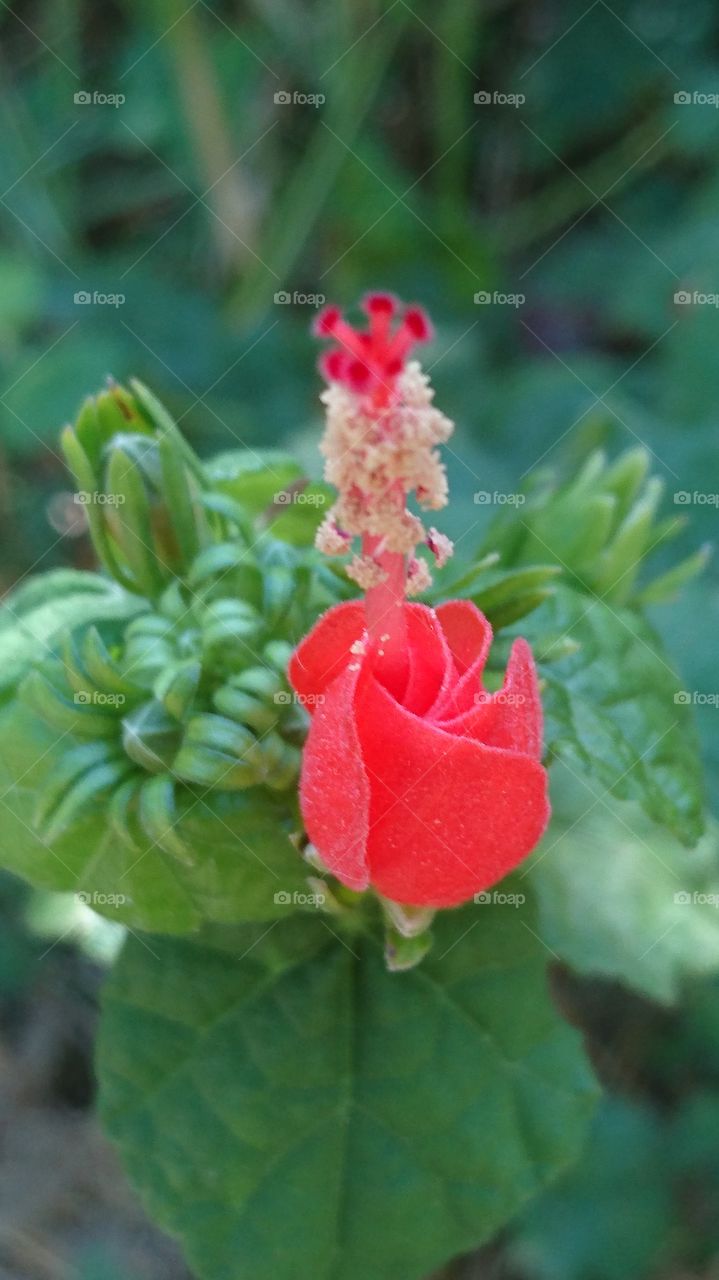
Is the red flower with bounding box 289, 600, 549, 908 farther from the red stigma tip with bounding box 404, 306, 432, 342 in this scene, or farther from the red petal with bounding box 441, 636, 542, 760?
the red stigma tip with bounding box 404, 306, 432, 342

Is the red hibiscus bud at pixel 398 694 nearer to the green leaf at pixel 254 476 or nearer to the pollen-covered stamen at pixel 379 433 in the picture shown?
the pollen-covered stamen at pixel 379 433

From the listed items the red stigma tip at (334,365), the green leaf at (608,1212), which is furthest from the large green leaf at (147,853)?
the green leaf at (608,1212)

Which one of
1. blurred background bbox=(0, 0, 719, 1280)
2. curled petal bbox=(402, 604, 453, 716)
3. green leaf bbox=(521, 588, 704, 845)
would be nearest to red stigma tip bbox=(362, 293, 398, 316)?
curled petal bbox=(402, 604, 453, 716)

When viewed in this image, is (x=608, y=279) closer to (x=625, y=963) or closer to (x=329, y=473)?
(x=625, y=963)

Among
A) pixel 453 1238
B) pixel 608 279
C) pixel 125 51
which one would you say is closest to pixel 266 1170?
pixel 453 1238

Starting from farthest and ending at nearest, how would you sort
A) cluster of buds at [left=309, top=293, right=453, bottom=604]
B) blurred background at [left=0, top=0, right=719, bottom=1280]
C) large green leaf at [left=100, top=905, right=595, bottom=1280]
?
blurred background at [left=0, top=0, right=719, bottom=1280]
large green leaf at [left=100, top=905, right=595, bottom=1280]
cluster of buds at [left=309, top=293, right=453, bottom=604]

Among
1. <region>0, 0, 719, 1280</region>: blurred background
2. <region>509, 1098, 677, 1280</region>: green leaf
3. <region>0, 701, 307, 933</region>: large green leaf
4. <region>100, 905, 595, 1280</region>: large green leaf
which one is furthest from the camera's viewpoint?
<region>0, 0, 719, 1280</region>: blurred background
